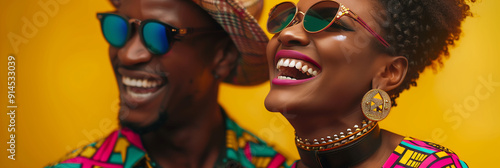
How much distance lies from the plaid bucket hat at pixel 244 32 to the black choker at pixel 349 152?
800mm

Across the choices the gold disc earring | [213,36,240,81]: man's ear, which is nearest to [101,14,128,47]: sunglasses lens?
[213,36,240,81]: man's ear

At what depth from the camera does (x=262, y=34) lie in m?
2.67

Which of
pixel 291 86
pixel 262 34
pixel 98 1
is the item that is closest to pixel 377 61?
pixel 291 86

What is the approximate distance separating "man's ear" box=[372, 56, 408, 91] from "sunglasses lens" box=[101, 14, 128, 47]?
1224 millimetres

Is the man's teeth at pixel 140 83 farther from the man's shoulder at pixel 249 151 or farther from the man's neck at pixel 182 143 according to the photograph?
the man's shoulder at pixel 249 151

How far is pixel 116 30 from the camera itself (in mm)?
2602

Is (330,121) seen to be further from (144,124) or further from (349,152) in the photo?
(144,124)

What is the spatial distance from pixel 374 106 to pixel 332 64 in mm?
217

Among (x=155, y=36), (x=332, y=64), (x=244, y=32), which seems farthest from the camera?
(x=244, y=32)

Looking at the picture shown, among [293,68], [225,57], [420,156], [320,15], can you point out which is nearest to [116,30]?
[225,57]

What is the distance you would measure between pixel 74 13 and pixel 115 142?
953mm

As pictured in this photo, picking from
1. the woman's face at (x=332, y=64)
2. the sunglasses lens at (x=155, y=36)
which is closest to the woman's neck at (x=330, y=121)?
the woman's face at (x=332, y=64)

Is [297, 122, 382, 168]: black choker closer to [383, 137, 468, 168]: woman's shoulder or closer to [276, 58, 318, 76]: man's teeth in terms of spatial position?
[383, 137, 468, 168]: woman's shoulder

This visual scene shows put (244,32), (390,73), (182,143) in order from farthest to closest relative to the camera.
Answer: (182,143) → (244,32) → (390,73)
